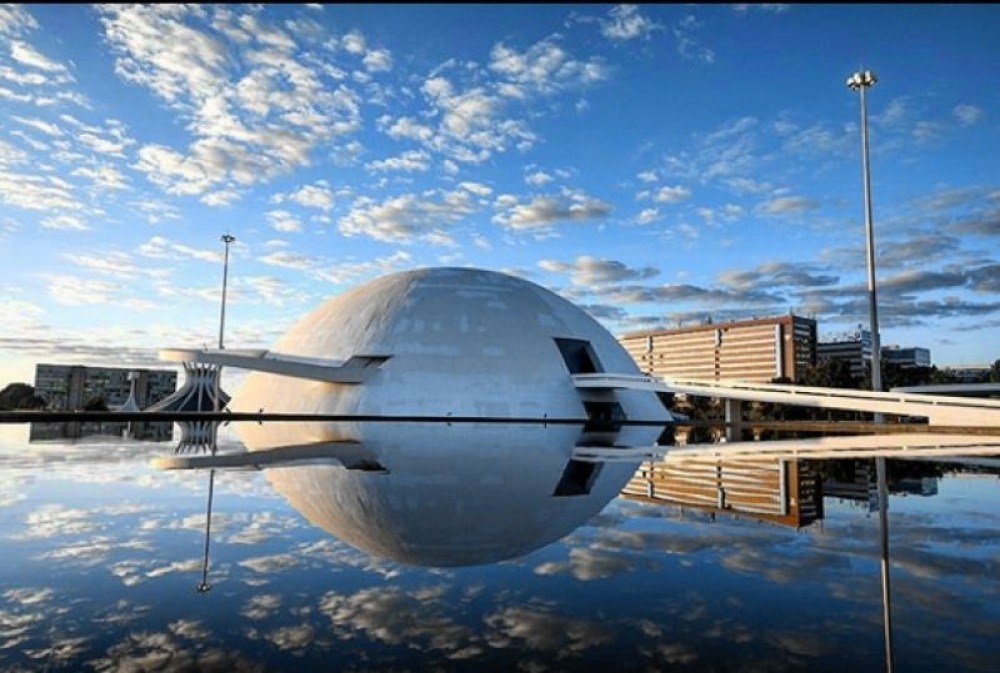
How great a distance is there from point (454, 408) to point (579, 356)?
10.8 m

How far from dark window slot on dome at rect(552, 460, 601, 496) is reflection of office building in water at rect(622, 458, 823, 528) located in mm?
678

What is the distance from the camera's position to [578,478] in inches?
473

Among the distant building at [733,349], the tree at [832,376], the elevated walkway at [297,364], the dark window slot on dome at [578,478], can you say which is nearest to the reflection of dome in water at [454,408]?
the dark window slot on dome at [578,478]

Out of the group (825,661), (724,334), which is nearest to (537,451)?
(825,661)

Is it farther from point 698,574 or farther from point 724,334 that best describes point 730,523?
point 724,334

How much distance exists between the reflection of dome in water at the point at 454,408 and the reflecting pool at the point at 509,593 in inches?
24.9

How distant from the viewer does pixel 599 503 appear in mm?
9320

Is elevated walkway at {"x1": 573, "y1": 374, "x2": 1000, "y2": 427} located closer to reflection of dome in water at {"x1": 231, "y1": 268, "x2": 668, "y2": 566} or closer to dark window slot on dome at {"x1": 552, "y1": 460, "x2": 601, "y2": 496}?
reflection of dome in water at {"x1": 231, "y1": 268, "x2": 668, "y2": 566}

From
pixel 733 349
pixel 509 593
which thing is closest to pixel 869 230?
pixel 509 593

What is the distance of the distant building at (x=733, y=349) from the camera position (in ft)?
501

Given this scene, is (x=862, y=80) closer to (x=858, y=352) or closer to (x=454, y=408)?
(x=454, y=408)

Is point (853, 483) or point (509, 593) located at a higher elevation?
point (853, 483)

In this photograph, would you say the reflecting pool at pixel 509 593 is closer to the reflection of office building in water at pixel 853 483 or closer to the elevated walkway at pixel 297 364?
the reflection of office building in water at pixel 853 483

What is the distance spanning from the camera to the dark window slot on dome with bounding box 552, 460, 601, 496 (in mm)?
10277
